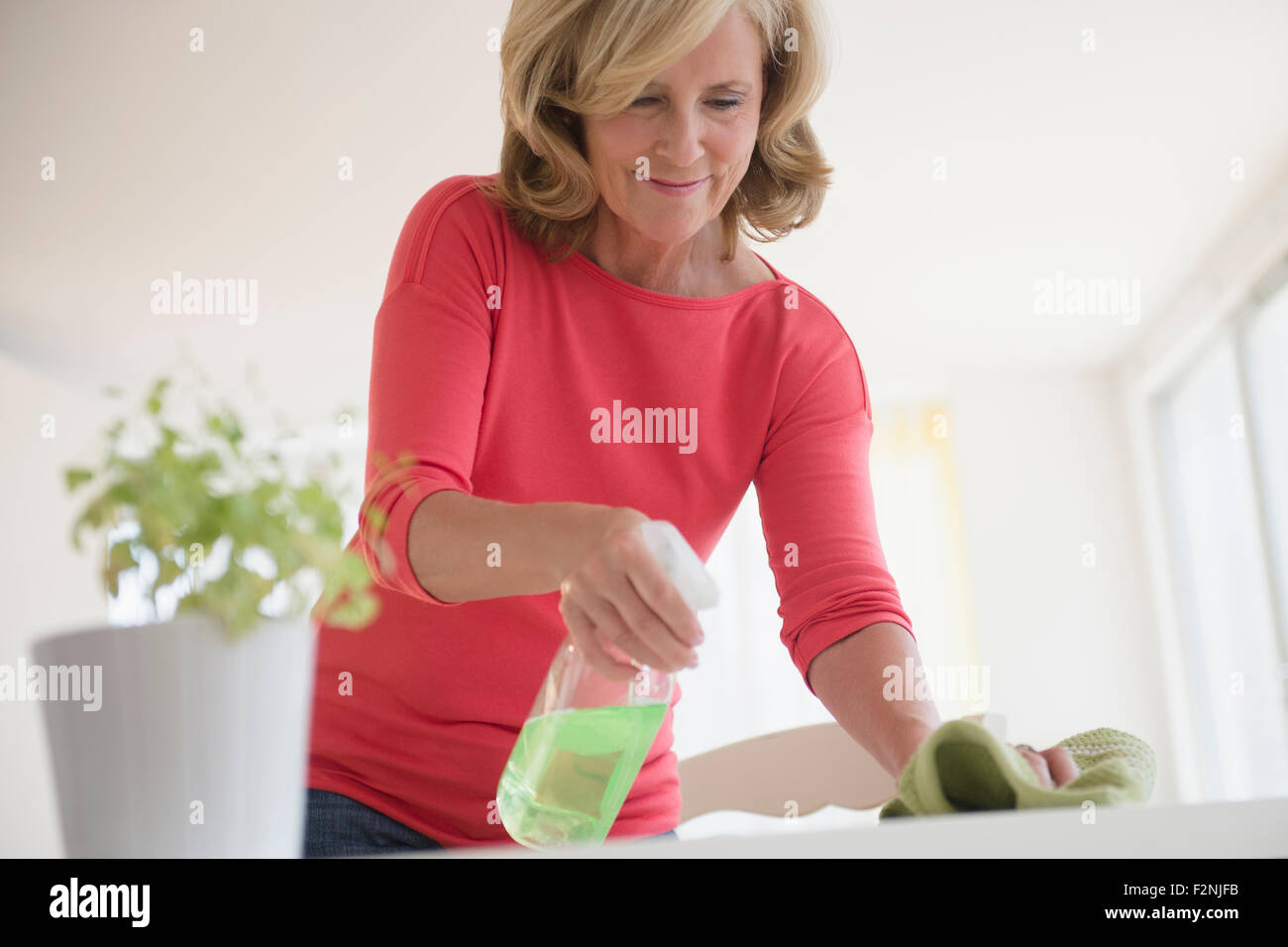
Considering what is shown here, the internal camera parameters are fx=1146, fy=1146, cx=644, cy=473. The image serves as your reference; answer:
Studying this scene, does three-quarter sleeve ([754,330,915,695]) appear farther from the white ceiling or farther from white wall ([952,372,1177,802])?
white wall ([952,372,1177,802])

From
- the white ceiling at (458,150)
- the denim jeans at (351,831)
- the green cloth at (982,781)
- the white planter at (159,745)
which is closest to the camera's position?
the white planter at (159,745)

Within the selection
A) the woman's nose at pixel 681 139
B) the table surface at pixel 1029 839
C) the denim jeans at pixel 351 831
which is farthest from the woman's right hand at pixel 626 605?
the woman's nose at pixel 681 139

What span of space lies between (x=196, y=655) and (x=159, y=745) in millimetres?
35

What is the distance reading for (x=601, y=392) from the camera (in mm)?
1109

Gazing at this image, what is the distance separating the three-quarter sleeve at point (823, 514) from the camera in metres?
1.00

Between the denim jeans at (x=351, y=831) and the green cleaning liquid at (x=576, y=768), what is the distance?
236mm

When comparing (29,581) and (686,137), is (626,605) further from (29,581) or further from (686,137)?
(29,581)

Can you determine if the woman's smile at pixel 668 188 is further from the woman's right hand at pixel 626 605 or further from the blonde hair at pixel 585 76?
the woman's right hand at pixel 626 605

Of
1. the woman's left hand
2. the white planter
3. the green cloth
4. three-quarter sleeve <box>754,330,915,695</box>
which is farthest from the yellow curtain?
the white planter
